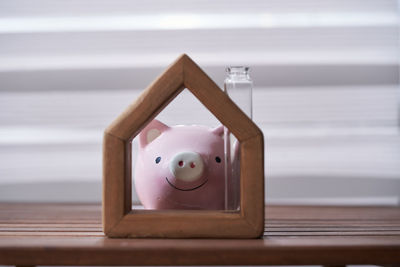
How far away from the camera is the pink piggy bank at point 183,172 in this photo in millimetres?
766

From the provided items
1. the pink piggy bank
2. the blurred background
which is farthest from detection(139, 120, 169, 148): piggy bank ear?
the blurred background

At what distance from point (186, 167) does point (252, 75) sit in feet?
2.45

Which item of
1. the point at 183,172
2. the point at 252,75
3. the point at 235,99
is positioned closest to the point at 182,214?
the point at 183,172

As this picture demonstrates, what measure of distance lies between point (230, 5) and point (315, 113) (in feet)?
1.46

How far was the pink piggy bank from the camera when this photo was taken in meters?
0.77

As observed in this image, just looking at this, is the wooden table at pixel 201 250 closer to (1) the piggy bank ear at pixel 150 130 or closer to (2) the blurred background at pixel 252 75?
(1) the piggy bank ear at pixel 150 130

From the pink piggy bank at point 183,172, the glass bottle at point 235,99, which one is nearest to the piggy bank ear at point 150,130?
the pink piggy bank at point 183,172

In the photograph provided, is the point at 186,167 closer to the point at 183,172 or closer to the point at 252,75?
the point at 183,172

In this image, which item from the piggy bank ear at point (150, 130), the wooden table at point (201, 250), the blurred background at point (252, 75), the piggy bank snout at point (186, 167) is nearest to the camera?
the wooden table at point (201, 250)

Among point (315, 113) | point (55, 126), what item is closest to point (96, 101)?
point (55, 126)

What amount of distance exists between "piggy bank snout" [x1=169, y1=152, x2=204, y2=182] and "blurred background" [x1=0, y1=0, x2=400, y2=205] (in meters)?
0.68

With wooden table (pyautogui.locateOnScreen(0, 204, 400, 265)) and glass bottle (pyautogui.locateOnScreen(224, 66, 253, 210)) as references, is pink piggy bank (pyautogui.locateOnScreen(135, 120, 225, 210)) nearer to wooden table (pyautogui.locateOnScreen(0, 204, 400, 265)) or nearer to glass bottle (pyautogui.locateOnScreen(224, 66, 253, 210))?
glass bottle (pyautogui.locateOnScreen(224, 66, 253, 210))

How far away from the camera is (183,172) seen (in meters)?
0.76

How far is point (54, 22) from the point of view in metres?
1.45
